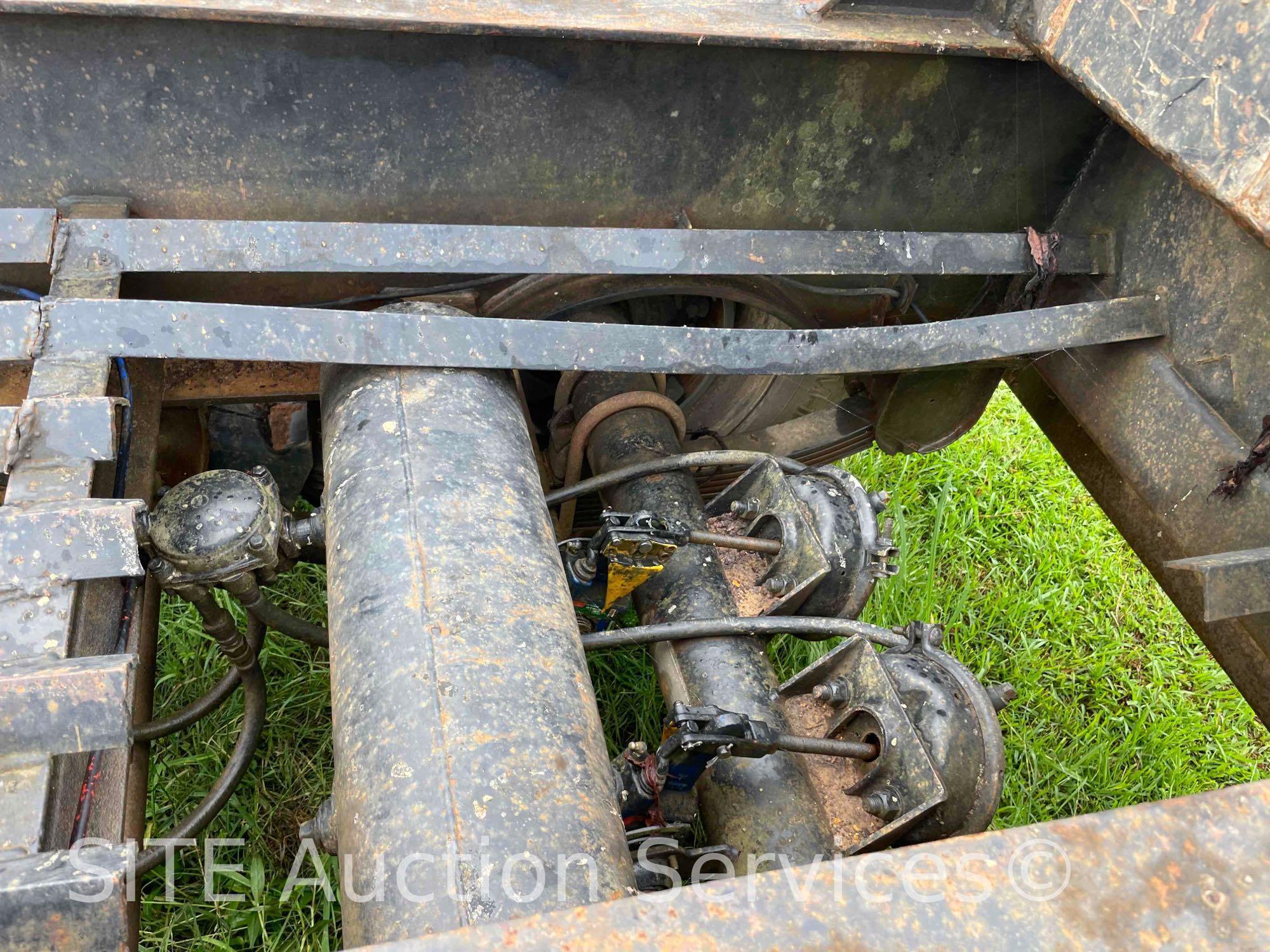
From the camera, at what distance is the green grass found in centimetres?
227

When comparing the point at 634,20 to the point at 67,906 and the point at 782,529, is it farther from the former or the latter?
the point at 67,906

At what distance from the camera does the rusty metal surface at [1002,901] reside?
0.85 m

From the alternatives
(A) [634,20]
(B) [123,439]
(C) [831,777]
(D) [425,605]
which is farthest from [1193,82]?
(B) [123,439]

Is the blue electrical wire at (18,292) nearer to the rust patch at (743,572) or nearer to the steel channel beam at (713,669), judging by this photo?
the steel channel beam at (713,669)

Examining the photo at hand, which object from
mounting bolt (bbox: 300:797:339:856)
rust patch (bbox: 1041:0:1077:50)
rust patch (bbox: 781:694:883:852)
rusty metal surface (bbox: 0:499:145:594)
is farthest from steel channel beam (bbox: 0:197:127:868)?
rust patch (bbox: 1041:0:1077:50)

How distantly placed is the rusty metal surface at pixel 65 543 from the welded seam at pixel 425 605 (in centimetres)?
36

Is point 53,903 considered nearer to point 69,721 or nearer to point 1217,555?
point 69,721

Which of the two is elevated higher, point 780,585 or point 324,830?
point 780,585

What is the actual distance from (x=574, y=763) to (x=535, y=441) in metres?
1.46

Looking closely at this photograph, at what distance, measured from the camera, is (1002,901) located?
910mm

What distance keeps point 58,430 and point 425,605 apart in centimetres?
63

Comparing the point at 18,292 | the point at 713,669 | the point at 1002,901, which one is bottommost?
the point at 1002,901

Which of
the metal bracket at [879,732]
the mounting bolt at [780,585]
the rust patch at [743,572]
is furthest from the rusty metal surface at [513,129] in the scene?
the metal bracket at [879,732]

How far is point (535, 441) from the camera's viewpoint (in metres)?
2.58
